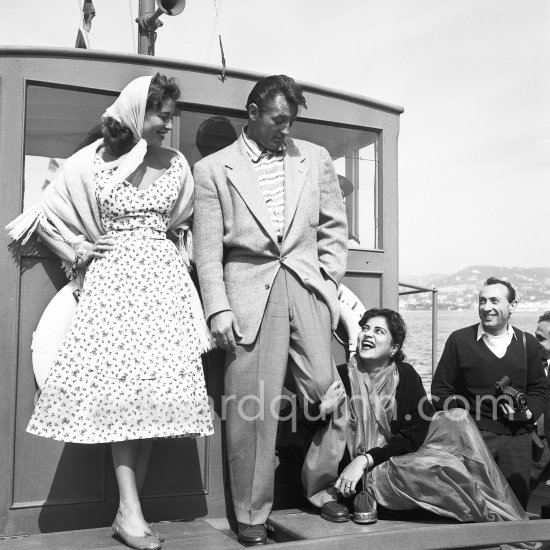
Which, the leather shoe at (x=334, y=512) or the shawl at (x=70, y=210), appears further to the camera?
the leather shoe at (x=334, y=512)

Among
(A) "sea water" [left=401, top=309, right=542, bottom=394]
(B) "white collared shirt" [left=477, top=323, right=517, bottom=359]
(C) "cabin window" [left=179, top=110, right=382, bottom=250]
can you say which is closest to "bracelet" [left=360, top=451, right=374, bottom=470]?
(B) "white collared shirt" [left=477, top=323, right=517, bottom=359]

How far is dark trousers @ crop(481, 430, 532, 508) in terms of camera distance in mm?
3764

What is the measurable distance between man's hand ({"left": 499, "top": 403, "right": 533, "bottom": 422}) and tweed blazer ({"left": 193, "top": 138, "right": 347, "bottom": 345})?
41.4 inches

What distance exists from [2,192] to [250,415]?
4.53 feet

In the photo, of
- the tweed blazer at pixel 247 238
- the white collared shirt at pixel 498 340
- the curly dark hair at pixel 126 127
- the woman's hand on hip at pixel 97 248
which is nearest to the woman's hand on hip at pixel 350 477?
the tweed blazer at pixel 247 238

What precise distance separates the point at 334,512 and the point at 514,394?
1151mm

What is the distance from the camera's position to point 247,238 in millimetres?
3223

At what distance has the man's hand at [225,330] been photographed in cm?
311

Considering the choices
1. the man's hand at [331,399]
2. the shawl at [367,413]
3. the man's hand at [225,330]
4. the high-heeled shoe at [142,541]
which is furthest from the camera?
the shawl at [367,413]

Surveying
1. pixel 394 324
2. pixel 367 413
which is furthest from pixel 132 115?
pixel 367 413

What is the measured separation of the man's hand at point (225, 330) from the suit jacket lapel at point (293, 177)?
1.46 ft

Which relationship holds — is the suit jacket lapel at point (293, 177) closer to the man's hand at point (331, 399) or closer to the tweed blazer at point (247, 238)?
the tweed blazer at point (247, 238)

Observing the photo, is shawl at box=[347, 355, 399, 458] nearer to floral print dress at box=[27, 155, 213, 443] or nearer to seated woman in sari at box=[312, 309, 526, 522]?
seated woman in sari at box=[312, 309, 526, 522]

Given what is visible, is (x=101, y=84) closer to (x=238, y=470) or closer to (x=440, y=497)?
(x=238, y=470)
